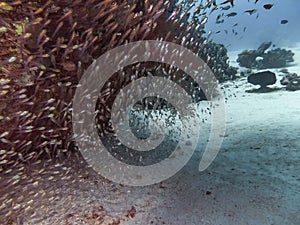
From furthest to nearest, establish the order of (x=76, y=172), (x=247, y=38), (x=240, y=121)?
(x=247, y=38) → (x=240, y=121) → (x=76, y=172)

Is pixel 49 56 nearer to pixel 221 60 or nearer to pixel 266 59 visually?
pixel 221 60

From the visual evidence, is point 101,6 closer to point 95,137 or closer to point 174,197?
point 95,137

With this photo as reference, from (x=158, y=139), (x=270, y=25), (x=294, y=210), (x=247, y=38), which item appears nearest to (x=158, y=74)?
(x=158, y=139)

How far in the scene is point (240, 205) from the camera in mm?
2961

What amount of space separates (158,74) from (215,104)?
496cm

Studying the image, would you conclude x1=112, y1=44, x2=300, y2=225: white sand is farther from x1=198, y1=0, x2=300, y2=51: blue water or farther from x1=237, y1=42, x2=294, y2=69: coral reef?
x1=198, y1=0, x2=300, y2=51: blue water

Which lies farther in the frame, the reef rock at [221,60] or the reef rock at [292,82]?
the reef rock at [221,60]

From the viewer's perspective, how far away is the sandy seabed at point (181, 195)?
9.09ft

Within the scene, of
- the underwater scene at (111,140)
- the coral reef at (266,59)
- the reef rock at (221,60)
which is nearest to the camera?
the underwater scene at (111,140)

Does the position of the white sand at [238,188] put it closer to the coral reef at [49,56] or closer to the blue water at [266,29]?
the coral reef at [49,56]

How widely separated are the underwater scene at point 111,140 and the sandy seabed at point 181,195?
1 cm

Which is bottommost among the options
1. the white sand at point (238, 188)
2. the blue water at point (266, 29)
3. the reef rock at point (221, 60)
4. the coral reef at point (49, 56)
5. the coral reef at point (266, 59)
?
the white sand at point (238, 188)

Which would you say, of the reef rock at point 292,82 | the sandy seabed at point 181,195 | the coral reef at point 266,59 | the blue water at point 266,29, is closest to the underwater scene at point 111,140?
the sandy seabed at point 181,195

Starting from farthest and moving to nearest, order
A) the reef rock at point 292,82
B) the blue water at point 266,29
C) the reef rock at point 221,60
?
the blue water at point 266,29, the reef rock at point 221,60, the reef rock at point 292,82
